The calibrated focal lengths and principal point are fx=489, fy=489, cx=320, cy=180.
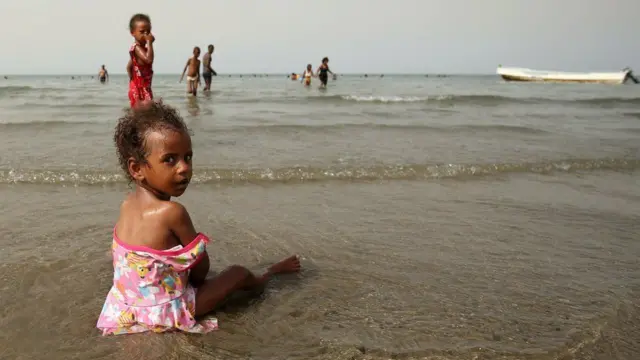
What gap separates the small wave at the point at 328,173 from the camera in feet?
15.2

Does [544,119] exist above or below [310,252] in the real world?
above

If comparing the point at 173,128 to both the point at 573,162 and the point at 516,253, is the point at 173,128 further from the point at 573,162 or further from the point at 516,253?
the point at 573,162

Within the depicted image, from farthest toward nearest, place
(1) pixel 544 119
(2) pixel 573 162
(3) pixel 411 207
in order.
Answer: (1) pixel 544 119
(2) pixel 573 162
(3) pixel 411 207

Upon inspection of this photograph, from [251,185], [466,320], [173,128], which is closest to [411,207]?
[251,185]

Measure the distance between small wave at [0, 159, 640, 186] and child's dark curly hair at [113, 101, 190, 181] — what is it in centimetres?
271

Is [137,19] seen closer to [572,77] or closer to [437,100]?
[437,100]

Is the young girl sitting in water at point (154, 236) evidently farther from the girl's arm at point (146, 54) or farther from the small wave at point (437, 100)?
the small wave at point (437, 100)

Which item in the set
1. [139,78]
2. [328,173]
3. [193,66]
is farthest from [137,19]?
[193,66]

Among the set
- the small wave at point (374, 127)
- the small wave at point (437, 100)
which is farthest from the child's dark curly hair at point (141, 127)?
the small wave at point (437, 100)

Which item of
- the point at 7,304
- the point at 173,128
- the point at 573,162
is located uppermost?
the point at 173,128

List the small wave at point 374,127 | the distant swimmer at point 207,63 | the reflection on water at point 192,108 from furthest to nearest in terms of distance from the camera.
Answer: the distant swimmer at point 207,63 < the reflection on water at point 192,108 < the small wave at point 374,127

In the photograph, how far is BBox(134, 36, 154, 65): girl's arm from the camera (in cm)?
537

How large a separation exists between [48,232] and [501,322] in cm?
285

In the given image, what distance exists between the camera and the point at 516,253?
9.98 ft
